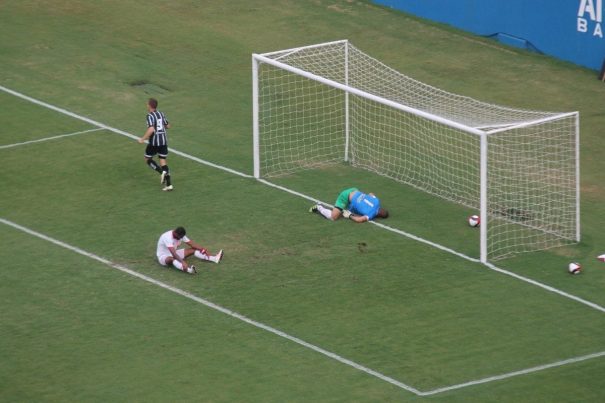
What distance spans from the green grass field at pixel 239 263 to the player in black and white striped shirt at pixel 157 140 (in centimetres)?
40

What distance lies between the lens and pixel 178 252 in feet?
75.2

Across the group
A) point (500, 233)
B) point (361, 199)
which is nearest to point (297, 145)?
point (361, 199)

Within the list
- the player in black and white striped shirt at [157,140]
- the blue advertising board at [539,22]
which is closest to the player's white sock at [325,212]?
the player in black and white striped shirt at [157,140]

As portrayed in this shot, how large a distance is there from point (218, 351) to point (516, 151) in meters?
9.44

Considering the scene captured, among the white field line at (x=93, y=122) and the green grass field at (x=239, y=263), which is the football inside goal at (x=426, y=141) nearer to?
the green grass field at (x=239, y=263)

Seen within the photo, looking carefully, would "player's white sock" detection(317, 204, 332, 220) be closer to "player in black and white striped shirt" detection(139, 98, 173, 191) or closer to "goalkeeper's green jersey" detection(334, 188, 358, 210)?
"goalkeeper's green jersey" detection(334, 188, 358, 210)

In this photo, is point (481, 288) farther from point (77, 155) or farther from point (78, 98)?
point (78, 98)

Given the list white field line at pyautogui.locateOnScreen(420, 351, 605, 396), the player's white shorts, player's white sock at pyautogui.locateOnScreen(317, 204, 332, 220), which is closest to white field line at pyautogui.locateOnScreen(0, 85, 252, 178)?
player's white sock at pyautogui.locateOnScreen(317, 204, 332, 220)

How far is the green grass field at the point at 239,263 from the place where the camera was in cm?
1931

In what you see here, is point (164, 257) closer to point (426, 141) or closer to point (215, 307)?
point (215, 307)

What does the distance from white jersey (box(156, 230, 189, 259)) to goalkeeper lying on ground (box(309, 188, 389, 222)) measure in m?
3.21

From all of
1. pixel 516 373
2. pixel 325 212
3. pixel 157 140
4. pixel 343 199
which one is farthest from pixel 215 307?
→ pixel 157 140

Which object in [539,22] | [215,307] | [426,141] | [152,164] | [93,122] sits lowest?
[215,307]

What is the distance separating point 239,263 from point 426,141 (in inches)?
266
